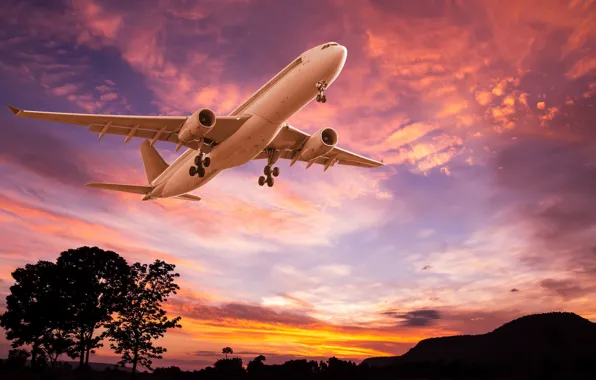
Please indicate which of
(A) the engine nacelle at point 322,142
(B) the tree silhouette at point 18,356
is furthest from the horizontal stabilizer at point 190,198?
(B) the tree silhouette at point 18,356


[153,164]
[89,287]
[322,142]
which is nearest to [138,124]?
[153,164]

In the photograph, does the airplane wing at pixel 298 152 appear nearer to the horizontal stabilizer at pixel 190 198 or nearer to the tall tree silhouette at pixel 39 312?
the horizontal stabilizer at pixel 190 198

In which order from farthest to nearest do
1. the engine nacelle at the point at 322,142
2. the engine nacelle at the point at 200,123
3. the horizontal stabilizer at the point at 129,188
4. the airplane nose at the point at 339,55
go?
the horizontal stabilizer at the point at 129,188
the engine nacelle at the point at 322,142
the engine nacelle at the point at 200,123
the airplane nose at the point at 339,55

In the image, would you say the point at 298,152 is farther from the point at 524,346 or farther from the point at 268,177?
the point at 524,346

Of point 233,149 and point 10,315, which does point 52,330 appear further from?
point 233,149

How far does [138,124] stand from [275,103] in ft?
32.9

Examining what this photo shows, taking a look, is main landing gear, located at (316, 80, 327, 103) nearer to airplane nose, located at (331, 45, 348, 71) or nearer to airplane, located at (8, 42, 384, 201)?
airplane, located at (8, 42, 384, 201)

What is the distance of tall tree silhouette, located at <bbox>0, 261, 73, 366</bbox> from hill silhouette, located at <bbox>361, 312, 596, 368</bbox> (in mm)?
31137

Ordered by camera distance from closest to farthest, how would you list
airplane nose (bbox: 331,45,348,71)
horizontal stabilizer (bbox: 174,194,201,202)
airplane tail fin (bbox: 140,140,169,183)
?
airplane nose (bbox: 331,45,348,71)
horizontal stabilizer (bbox: 174,194,201,202)
airplane tail fin (bbox: 140,140,169,183)

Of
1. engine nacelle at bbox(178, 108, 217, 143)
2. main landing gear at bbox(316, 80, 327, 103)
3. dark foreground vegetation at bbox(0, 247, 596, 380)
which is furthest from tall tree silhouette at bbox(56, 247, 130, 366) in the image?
main landing gear at bbox(316, 80, 327, 103)

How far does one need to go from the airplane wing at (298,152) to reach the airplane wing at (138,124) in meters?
5.63

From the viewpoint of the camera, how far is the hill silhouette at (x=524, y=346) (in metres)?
30.8

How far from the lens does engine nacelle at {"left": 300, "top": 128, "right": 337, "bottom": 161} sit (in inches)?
1456

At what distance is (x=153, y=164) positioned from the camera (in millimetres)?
46406
